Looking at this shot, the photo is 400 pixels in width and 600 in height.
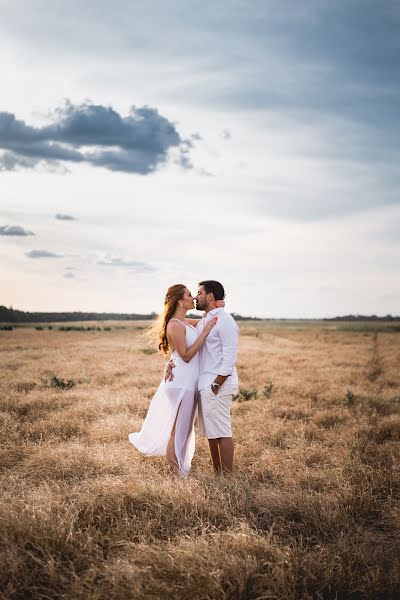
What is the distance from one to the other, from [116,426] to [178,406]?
2.82m

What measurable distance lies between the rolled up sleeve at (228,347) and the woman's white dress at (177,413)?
1.58 ft

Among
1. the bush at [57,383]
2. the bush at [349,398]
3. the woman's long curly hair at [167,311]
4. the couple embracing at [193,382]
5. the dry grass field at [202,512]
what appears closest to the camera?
the dry grass field at [202,512]

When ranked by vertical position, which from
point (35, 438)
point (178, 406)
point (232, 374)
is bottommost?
point (35, 438)

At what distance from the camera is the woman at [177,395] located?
620cm

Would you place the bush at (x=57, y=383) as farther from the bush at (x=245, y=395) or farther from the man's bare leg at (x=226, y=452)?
the man's bare leg at (x=226, y=452)

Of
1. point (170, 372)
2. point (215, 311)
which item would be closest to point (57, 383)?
point (170, 372)

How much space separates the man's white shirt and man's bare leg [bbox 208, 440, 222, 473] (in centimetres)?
80

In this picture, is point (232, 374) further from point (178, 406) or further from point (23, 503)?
point (23, 503)

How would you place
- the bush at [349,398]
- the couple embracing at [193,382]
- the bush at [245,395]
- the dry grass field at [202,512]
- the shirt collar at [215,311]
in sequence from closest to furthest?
the dry grass field at [202,512], the couple embracing at [193,382], the shirt collar at [215,311], the bush at [349,398], the bush at [245,395]

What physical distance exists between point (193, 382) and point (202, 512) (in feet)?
6.18

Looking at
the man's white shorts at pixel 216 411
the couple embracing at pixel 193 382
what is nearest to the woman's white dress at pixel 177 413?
the couple embracing at pixel 193 382

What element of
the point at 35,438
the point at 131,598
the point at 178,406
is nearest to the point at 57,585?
the point at 131,598

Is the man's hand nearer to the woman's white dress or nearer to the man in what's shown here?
the woman's white dress

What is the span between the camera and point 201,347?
20.9 feet
